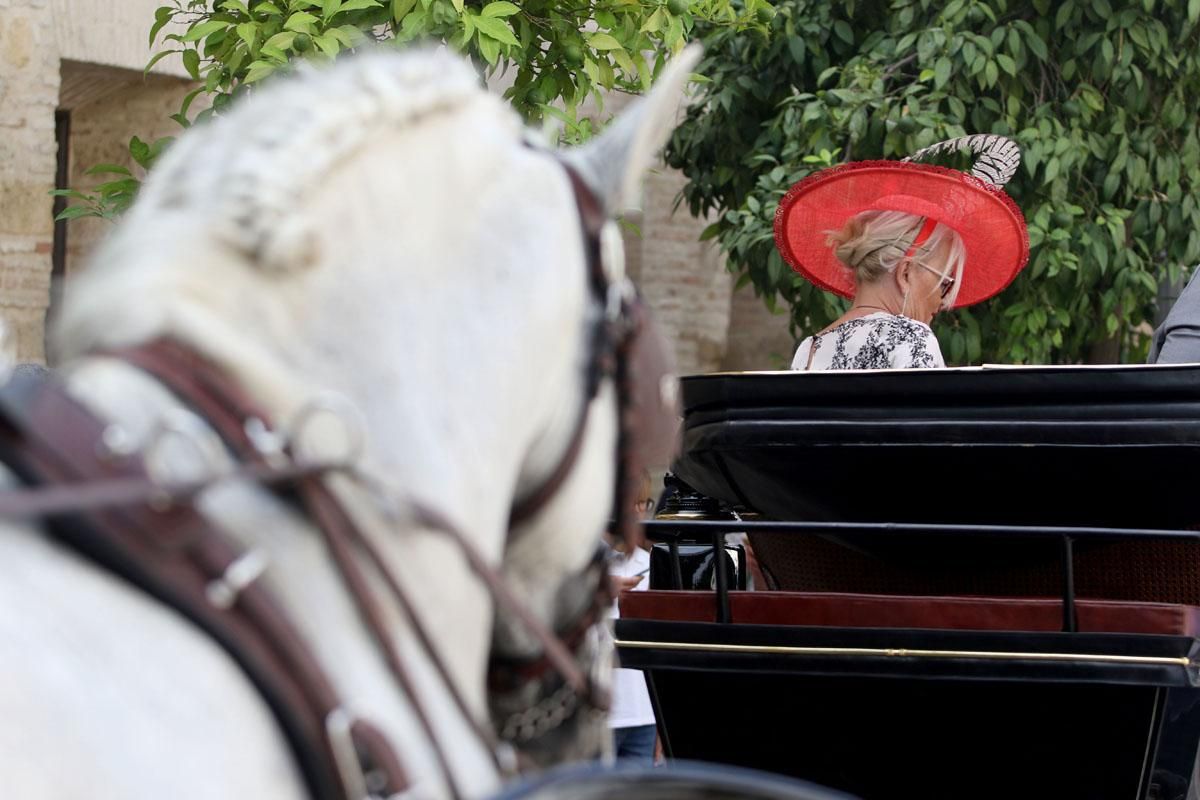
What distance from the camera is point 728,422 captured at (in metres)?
3.10

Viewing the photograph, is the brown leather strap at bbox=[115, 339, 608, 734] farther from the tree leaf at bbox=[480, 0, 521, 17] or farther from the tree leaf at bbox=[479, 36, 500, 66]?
the tree leaf at bbox=[480, 0, 521, 17]

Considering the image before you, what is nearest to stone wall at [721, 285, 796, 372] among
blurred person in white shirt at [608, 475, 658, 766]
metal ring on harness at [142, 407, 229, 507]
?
blurred person in white shirt at [608, 475, 658, 766]

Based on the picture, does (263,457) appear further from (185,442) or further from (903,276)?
(903,276)

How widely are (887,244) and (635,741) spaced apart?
170cm

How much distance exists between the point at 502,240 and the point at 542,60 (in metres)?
2.66

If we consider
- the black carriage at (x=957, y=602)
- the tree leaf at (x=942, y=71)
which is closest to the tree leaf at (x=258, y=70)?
the black carriage at (x=957, y=602)

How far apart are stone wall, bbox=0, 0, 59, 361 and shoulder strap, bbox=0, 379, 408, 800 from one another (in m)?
4.41

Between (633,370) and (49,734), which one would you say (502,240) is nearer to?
(633,370)

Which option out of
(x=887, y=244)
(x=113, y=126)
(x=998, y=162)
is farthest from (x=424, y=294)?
(x=113, y=126)

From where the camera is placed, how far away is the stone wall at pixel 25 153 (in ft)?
17.2

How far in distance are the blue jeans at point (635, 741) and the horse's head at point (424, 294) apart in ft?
10.5

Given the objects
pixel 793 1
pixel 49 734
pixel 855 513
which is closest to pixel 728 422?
pixel 855 513

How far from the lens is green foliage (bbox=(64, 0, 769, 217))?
3385 mm

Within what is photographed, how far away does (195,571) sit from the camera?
1059mm
